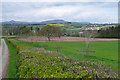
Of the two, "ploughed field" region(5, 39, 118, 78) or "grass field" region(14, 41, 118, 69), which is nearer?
"ploughed field" region(5, 39, 118, 78)

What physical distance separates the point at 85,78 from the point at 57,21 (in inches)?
1922

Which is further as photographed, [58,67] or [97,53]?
[97,53]

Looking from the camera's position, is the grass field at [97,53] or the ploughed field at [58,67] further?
the grass field at [97,53]

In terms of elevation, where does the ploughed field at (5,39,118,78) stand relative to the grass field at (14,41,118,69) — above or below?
above

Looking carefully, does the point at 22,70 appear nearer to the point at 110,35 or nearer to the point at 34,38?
the point at 34,38

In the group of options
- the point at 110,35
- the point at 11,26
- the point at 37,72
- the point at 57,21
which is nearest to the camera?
the point at 37,72

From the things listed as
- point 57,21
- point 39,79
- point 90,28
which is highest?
point 57,21

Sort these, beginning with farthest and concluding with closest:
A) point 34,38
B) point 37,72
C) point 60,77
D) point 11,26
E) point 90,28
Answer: point 11,26 < point 34,38 < point 90,28 < point 37,72 < point 60,77

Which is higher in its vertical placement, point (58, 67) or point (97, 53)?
point (58, 67)

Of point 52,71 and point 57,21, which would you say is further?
point 57,21

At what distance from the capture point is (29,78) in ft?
19.8

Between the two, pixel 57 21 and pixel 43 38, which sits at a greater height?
pixel 57 21

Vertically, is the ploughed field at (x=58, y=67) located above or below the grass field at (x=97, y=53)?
above

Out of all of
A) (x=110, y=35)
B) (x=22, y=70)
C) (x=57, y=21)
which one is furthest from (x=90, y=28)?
(x=57, y=21)
